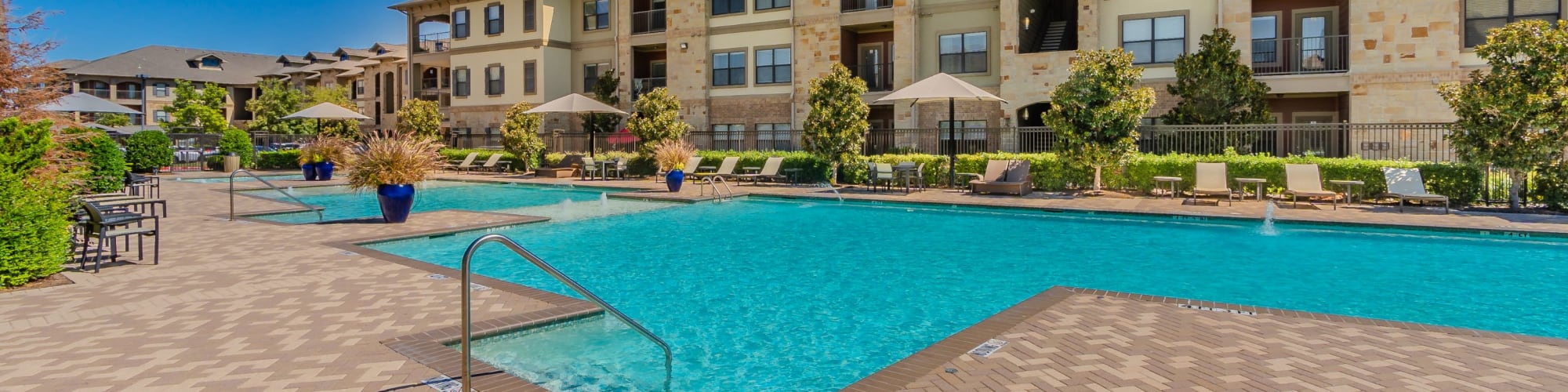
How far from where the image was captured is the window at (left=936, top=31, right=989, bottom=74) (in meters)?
27.5

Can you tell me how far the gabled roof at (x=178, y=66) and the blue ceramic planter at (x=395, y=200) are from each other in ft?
237

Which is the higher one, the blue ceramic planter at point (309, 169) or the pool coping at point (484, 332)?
the blue ceramic planter at point (309, 169)

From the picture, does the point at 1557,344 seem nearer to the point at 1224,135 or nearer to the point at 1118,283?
the point at 1118,283

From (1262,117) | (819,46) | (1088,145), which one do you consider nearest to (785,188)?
(1088,145)

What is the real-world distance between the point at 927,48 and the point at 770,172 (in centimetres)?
870

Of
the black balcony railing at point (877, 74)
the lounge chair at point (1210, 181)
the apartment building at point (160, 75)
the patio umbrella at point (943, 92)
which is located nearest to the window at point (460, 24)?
the black balcony railing at point (877, 74)

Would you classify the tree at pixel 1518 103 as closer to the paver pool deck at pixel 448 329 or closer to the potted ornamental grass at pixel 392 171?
the paver pool deck at pixel 448 329

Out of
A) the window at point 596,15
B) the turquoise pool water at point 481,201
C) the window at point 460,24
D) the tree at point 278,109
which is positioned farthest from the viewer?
the tree at point 278,109

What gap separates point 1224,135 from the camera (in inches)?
784

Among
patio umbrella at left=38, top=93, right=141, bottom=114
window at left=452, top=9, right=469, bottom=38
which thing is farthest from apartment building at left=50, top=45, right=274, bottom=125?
patio umbrella at left=38, top=93, right=141, bottom=114

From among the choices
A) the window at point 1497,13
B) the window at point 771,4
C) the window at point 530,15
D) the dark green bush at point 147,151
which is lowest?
the dark green bush at point 147,151

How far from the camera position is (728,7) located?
→ 32938 mm

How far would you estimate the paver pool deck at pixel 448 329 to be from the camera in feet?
15.4

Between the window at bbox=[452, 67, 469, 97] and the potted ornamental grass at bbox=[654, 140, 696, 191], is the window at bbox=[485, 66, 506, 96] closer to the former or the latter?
the window at bbox=[452, 67, 469, 97]
